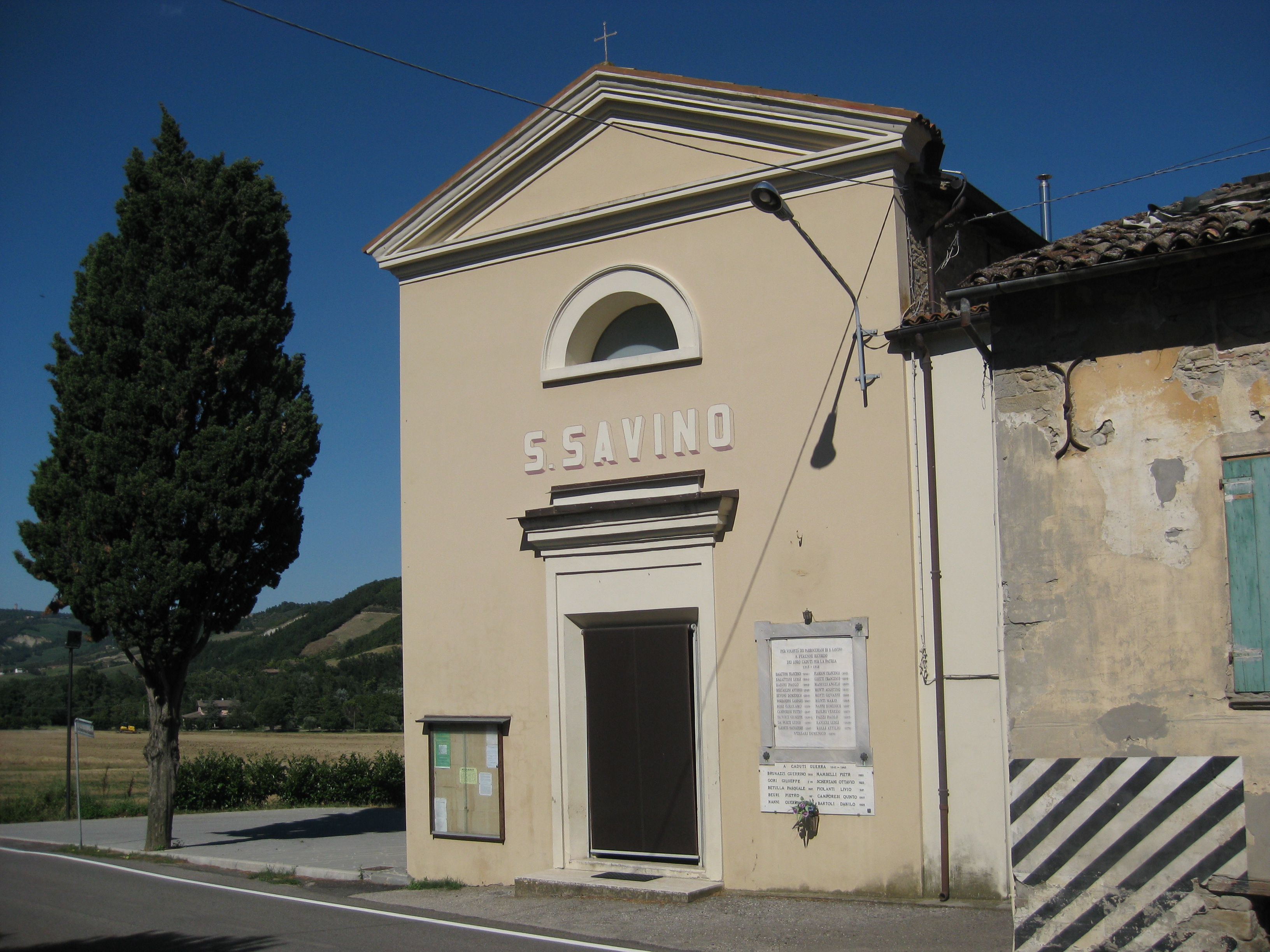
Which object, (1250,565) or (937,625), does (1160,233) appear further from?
(937,625)

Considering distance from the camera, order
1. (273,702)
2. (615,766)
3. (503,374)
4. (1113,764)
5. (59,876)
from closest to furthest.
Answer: (1113,764)
(615,766)
(503,374)
(59,876)
(273,702)

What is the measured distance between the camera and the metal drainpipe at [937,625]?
9820 millimetres

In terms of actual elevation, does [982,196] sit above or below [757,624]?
above

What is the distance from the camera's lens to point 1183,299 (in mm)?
7637

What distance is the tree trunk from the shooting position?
17047mm

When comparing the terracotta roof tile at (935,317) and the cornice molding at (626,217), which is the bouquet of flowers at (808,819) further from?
the cornice molding at (626,217)

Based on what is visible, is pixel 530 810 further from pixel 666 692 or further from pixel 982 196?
pixel 982 196

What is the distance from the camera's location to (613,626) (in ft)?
39.9

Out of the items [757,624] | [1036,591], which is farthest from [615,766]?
[1036,591]

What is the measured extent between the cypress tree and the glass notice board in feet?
19.0

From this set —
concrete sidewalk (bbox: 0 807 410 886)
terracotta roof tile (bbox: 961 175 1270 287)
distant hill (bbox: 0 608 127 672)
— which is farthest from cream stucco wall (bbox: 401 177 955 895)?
distant hill (bbox: 0 608 127 672)

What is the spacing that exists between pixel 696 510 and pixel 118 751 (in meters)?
44.8

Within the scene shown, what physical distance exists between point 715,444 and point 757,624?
188cm

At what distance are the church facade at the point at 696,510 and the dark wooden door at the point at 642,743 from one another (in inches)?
1.3
